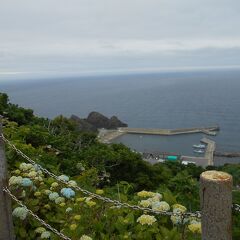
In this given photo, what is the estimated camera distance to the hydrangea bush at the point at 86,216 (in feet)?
9.30

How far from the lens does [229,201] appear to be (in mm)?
1820

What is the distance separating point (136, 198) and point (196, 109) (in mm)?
109673

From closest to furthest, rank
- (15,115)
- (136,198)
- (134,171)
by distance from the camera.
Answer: (136,198)
(15,115)
(134,171)

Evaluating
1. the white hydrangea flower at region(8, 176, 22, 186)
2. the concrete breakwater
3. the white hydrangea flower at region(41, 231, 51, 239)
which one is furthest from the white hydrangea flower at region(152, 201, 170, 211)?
the concrete breakwater

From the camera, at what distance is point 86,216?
3.19 m

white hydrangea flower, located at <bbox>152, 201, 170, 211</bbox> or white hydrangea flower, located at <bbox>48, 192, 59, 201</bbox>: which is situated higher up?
white hydrangea flower, located at <bbox>152, 201, 170, 211</bbox>

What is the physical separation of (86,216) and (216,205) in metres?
1.62

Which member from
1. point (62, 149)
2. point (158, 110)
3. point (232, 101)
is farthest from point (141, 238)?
point (232, 101)

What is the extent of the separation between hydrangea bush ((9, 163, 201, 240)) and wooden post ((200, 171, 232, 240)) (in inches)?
30.0

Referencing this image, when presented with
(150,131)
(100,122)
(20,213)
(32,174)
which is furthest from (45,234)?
(100,122)

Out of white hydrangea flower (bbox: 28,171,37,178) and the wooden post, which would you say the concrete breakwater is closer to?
white hydrangea flower (bbox: 28,171,37,178)

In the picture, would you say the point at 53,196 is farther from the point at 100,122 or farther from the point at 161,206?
the point at 100,122

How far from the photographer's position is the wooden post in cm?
179

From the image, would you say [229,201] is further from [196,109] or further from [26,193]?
[196,109]
